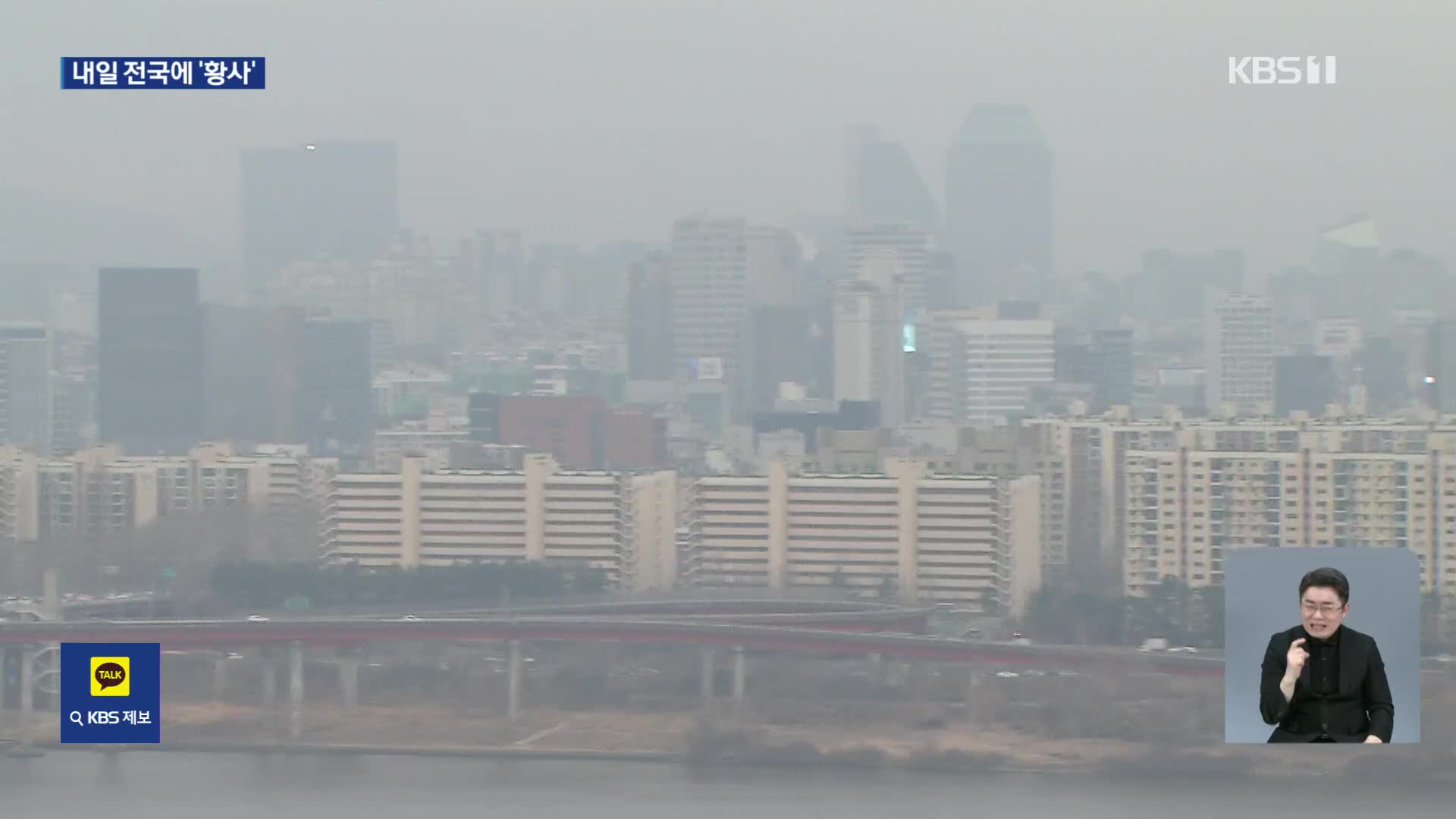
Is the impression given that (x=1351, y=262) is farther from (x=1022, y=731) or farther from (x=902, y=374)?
(x=1022, y=731)

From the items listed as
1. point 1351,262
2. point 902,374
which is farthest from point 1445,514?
point 902,374

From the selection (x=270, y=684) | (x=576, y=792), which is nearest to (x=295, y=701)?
(x=270, y=684)

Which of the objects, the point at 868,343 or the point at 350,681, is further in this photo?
the point at 868,343

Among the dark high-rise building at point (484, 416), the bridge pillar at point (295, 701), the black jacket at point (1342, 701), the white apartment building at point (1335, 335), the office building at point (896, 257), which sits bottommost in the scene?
the bridge pillar at point (295, 701)

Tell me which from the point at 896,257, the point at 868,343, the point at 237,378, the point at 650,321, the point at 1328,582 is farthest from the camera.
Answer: the point at 896,257

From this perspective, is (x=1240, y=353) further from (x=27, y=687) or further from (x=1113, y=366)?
(x=27, y=687)

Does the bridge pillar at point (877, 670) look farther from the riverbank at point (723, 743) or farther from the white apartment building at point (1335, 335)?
the white apartment building at point (1335, 335)

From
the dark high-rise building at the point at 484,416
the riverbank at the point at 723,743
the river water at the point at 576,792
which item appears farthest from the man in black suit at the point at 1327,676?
the dark high-rise building at the point at 484,416

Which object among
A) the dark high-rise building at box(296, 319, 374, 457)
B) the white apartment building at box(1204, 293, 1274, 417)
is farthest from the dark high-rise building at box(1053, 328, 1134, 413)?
the dark high-rise building at box(296, 319, 374, 457)
